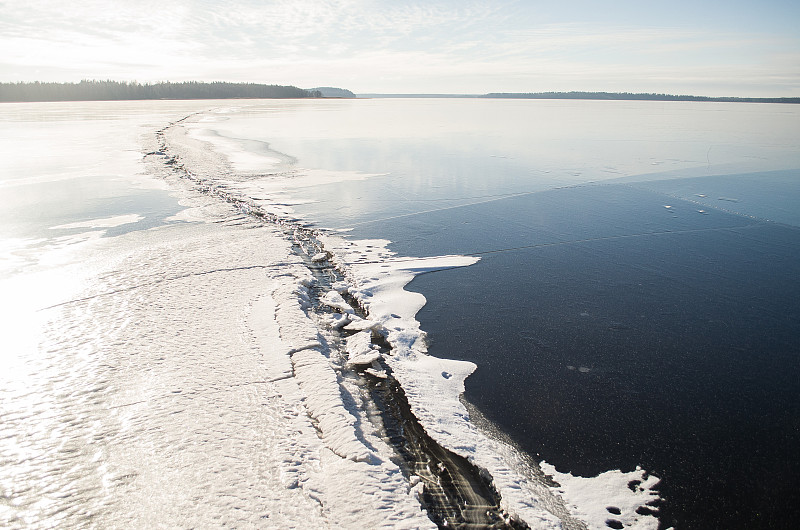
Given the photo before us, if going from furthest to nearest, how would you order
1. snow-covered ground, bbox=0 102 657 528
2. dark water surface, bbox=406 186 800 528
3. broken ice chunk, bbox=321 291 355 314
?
broken ice chunk, bbox=321 291 355 314
dark water surface, bbox=406 186 800 528
snow-covered ground, bbox=0 102 657 528

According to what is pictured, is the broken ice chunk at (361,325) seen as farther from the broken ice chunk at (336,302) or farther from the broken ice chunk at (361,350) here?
the broken ice chunk at (336,302)

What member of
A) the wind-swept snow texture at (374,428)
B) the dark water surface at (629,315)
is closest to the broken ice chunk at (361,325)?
the wind-swept snow texture at (374,428)

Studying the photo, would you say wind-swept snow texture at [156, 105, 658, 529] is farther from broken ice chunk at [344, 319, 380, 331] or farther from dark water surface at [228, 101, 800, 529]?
dark water surface at [228, 101, 800, 529]

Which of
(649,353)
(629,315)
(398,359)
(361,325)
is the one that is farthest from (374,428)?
(629,315)

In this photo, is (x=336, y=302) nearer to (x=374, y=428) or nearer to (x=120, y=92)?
(x=374, y=428)

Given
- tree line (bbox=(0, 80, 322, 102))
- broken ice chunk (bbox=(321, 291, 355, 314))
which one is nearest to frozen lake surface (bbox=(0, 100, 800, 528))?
broken ice chunk (bbox=(321, 291, 355, 314))

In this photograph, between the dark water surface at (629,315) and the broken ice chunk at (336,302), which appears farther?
the broken ice chunk at (336,302)
